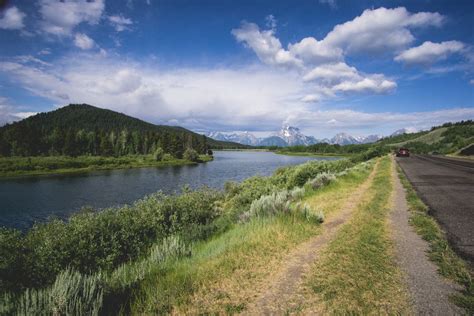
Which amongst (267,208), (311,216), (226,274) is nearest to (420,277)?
(226,274)

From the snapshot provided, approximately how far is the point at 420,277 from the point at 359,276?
1.05 metres

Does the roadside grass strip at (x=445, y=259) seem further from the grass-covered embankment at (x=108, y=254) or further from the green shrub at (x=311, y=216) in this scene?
the grass-covered embankment at (x=108, y=254)

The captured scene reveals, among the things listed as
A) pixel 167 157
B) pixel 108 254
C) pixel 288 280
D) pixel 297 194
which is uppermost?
pixel 167 157

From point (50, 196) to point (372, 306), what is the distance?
40801mm

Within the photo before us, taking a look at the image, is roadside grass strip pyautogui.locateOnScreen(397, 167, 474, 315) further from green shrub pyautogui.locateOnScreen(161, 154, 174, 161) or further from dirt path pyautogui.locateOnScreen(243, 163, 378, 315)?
green shrub pyautogui.locateOnScreen(161, 154, 174, 161)

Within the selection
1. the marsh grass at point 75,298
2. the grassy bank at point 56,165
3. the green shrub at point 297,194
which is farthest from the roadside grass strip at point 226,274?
the grassy bank at point 56,165

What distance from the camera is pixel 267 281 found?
452 centimetres

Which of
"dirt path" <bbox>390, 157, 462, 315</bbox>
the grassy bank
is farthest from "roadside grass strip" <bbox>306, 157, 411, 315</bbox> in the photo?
the grassy bank

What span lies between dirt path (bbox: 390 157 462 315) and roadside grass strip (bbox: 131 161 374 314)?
2.09m

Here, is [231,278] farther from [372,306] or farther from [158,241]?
[158,241]

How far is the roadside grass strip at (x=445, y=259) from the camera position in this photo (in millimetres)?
3738

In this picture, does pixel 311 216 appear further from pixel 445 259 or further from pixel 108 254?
pixel 108 254

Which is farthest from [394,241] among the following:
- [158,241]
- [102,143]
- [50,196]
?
[102,143]

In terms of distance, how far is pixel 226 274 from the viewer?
474cm
